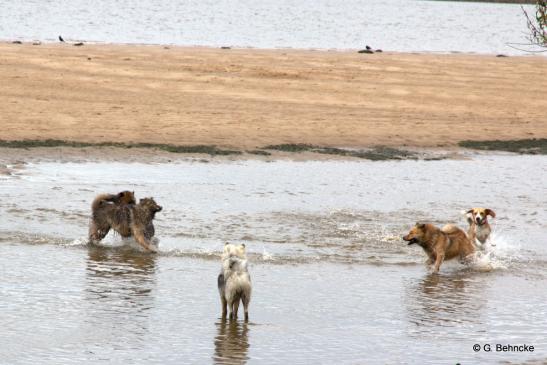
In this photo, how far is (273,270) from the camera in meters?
13.8

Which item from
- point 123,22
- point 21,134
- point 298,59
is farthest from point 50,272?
point 123,22

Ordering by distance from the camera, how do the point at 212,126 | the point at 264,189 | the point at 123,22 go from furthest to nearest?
1. the point at 123,22
2. the point at 212,126
3. the point at 264,189

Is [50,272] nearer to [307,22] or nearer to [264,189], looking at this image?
[264,189]

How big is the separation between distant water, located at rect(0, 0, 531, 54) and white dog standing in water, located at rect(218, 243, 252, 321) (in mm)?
36705

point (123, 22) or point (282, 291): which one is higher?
point (123, 22)

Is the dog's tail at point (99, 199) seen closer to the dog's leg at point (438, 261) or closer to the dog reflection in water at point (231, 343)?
the dog reflection in water at point (231, 343)

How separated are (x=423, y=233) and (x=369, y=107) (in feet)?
48.5

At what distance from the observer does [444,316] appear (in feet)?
39.0

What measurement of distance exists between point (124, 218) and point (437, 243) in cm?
401

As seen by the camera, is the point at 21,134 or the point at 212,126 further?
the point at 212,126

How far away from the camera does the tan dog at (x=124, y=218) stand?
14477mm

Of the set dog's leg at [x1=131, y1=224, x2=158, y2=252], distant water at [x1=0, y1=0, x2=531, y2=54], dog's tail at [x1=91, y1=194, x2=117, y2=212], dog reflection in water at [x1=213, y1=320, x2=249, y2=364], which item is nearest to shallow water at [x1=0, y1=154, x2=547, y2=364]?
dog reflection in water at [x1=213, y1=320, x2=249, y2=364]

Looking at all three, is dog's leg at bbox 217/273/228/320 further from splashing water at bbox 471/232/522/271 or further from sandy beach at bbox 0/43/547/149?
sandy beach at bbox 0/43/547/149

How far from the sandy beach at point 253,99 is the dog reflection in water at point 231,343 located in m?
12.2
